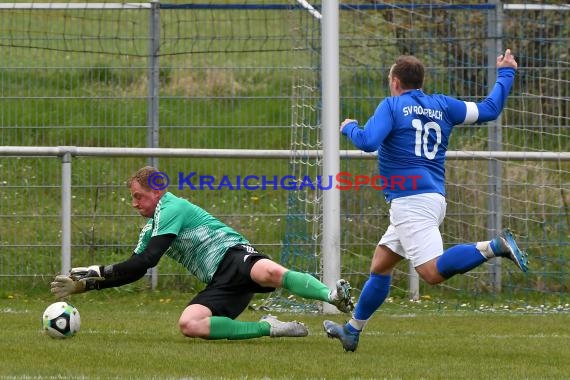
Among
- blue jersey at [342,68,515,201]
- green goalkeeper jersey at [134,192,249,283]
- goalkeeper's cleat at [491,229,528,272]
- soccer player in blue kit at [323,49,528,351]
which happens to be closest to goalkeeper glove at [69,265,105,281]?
green goalkeeper jersey at [134,192,249,283]

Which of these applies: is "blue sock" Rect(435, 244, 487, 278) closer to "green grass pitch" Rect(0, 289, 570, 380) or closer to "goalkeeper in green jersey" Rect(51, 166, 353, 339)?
"green grass pitch" Rect(0, 289, 570, 380)

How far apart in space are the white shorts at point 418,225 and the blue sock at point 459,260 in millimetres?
98

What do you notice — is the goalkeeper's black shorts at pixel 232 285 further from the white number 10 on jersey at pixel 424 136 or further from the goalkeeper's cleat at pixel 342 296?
the white number 10 on jersey at pixel 424 136

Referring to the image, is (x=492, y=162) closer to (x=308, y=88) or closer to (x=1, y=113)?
(x=308, y=88)

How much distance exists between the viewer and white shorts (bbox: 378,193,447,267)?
7840 millimetres

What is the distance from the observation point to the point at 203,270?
8.61 meters

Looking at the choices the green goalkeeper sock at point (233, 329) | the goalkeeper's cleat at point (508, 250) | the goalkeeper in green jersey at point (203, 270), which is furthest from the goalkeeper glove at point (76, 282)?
the goalkeeper's cleat at point (508, 250)

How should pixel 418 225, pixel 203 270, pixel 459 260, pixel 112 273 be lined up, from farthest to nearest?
pixel 203 270 < pixel 112 273 < pixel 418 225 < pixel 459 260

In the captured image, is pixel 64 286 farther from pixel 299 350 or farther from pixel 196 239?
pixel 299 350

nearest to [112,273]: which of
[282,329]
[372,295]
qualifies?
[282,329]

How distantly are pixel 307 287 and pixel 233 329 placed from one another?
623 mm

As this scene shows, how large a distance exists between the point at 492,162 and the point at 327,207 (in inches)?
89.4

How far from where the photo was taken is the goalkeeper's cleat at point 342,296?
7793 mm

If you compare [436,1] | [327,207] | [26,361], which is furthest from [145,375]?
[436,1]
